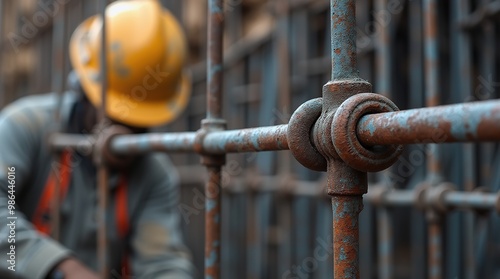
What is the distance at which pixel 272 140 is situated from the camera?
4.94 feet

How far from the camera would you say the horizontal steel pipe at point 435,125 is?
3.19 ft

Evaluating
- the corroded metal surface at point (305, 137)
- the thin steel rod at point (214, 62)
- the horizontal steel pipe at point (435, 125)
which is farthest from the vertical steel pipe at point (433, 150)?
the horizontal steel pipe at point (435, 125)

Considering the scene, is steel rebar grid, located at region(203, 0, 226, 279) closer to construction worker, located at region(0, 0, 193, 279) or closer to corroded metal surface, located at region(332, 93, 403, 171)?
corroded metal surface, located at region(332, 93, 403, 171)

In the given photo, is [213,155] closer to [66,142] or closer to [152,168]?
[66,142]

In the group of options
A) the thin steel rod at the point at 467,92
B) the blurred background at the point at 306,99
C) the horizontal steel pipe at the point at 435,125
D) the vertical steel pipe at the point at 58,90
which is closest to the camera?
the horizontal steel pipe at the point at 435,125

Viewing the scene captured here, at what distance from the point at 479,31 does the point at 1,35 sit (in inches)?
127

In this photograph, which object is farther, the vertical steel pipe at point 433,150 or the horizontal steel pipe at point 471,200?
the vertical steel pipe at point 433,150

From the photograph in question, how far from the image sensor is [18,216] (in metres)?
2.62

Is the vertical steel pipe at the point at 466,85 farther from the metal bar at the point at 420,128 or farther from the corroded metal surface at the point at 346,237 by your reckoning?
the corroded metal surface at the point at 346,237

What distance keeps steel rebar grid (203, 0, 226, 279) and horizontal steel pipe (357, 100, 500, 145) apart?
0.77 meters

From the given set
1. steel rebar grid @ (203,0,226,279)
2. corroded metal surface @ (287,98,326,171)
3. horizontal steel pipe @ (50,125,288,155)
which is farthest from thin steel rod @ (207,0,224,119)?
corroded metal surface @ (287,98,326,171)

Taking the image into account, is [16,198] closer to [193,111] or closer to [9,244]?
[9,244]

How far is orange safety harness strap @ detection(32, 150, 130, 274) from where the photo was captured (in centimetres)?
294

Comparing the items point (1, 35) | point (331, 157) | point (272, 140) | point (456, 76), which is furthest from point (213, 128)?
point (1, 35)
